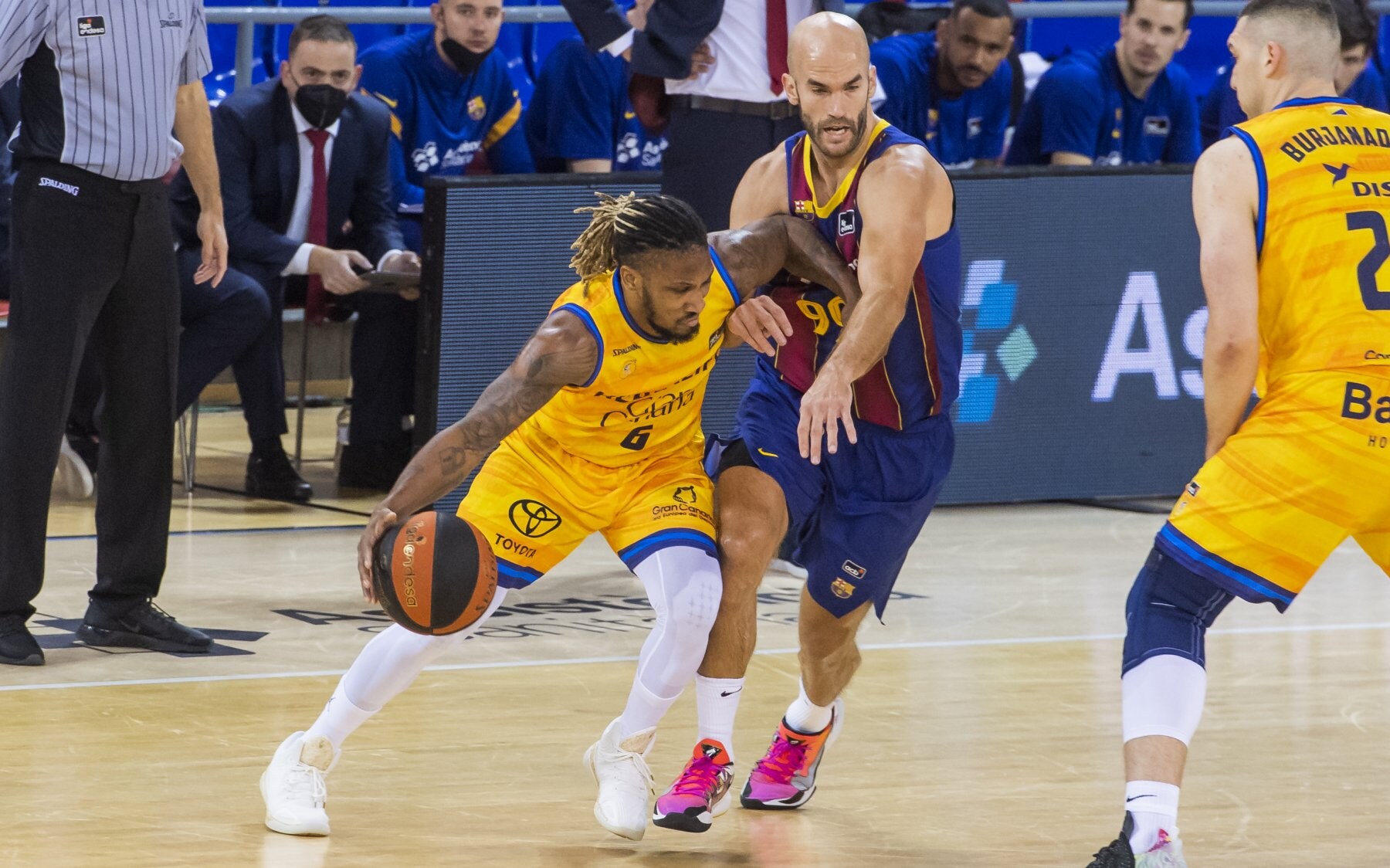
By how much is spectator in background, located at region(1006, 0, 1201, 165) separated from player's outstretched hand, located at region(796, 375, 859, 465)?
17.7 ft

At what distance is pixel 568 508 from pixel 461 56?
5032 millimetres

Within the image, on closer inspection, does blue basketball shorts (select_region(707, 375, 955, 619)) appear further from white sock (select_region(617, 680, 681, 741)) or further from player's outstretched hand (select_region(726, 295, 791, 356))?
white sock (select_region(617, 680, 681, 741))

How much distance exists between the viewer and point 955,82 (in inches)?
402

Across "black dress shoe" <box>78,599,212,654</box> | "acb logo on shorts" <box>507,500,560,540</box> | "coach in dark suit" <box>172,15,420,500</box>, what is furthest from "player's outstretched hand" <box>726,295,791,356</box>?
"coach in dark suit" <box>172,15,420,500</box>

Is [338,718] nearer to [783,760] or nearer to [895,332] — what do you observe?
[783,760]

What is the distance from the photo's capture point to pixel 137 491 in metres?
6.39

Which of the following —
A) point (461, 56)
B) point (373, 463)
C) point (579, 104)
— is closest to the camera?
point (373, 463)

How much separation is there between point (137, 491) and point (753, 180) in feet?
7.03

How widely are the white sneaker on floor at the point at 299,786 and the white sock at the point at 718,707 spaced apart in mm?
833

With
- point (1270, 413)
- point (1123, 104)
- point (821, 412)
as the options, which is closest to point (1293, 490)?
point (1270, 413)

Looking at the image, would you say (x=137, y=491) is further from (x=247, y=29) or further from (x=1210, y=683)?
(x=247, y=29)

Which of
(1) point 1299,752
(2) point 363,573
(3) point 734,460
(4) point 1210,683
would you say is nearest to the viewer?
(2) point 363,573

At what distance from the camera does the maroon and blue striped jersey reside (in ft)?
17.5

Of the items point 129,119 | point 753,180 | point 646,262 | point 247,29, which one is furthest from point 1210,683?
point 247,29
